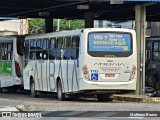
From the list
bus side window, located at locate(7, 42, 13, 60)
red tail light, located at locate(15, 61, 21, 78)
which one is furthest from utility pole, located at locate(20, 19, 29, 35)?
red tail light, located at locate(15, 61, 21, 78)

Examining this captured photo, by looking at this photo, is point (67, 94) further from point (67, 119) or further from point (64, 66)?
point (67, 119)

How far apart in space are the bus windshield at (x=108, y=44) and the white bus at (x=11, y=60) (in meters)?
8.38

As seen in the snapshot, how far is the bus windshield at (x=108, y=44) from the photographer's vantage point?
2309cm

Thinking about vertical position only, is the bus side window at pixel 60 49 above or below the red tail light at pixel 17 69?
above

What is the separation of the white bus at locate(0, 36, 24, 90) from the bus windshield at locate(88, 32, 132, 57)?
8.38m

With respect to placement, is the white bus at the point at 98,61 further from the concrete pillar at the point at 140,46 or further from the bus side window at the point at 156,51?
the bus side window at the point at 156,51

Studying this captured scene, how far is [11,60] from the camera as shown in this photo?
31156mm

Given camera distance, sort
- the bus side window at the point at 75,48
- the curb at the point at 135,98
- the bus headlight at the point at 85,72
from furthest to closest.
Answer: the curb at the point at 135,98 < the bus side window at the point at 75,48 < the bus headlight at the point at 85,72

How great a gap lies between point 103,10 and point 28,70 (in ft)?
28.3

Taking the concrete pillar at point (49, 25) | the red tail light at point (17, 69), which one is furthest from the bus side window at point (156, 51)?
the concrete pillar at point (49, 25)

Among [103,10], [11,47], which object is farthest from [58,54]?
[103,10]

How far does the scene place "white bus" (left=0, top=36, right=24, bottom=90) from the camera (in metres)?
30.7

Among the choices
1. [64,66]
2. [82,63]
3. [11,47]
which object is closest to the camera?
[82,63]

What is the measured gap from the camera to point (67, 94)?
81.9 feet
